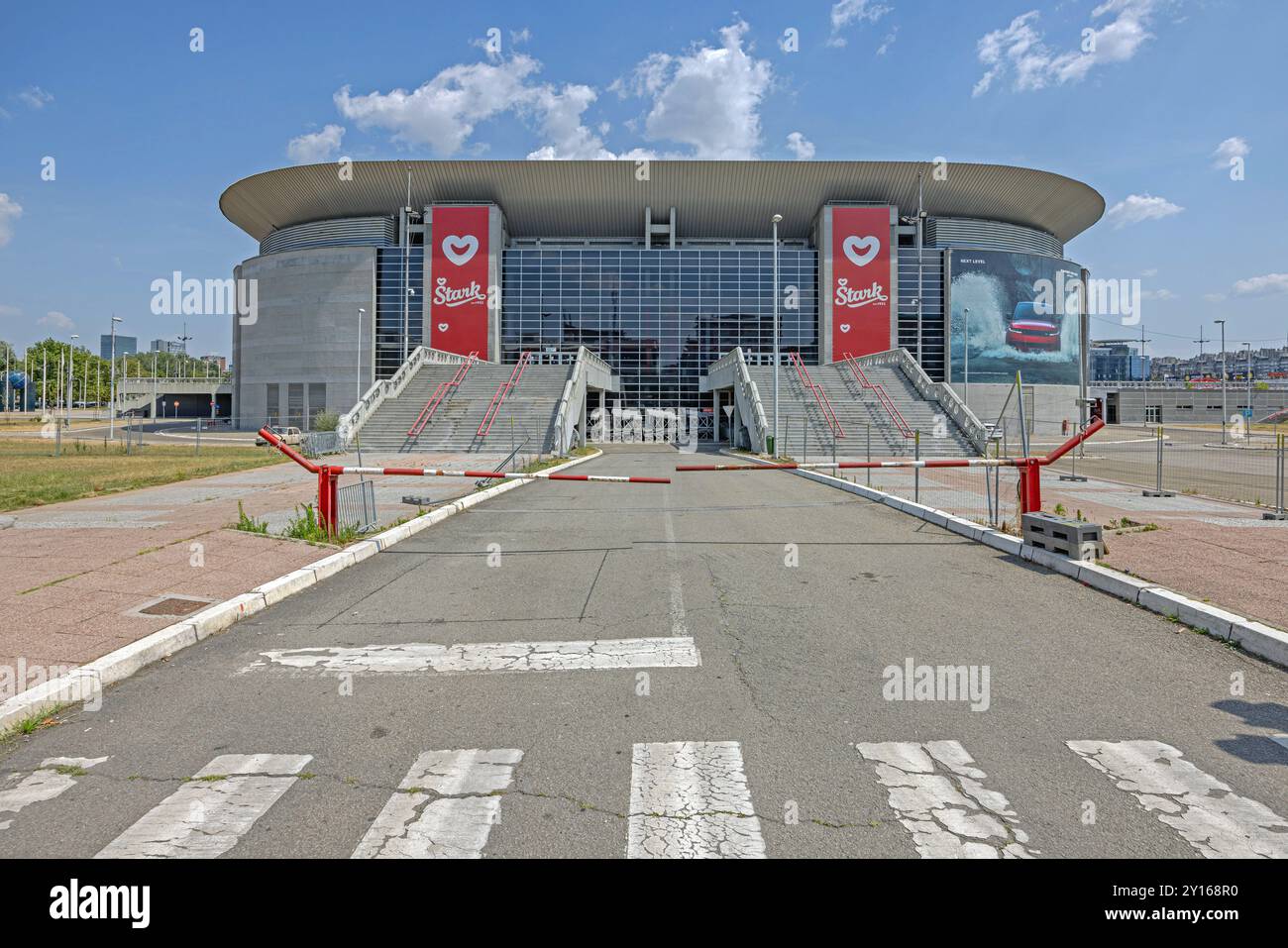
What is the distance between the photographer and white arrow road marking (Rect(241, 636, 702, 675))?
218 inches

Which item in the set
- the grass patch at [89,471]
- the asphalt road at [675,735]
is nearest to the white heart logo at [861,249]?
the grass patch at [89,471]

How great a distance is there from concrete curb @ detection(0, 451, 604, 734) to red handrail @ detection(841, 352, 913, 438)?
102 ft

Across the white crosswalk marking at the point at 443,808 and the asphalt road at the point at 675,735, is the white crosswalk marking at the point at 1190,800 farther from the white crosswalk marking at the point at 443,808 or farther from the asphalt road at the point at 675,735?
the white crosswalk marking at the point at 443,808

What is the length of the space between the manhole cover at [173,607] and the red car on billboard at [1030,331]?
6758 centimetres

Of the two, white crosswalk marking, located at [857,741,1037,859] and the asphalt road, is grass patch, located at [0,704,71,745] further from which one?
white crosswalk marking, located at [857,741,1037,859]

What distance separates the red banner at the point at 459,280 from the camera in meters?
63.3

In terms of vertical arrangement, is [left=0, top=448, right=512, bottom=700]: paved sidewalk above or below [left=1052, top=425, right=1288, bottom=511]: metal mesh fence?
below

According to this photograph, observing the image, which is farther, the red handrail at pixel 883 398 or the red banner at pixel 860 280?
the red banner at pixel 860 280

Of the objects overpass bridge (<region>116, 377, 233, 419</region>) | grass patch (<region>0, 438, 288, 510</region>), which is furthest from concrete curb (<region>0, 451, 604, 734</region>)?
overpass bridge (<region>116, 377, 233, 419</region>)

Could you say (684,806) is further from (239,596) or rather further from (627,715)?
(239,596)

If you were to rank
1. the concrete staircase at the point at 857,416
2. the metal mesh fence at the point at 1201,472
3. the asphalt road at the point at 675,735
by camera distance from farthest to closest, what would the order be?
the concrete staircase at the point at 857,416, the metal mesh fence at the point at 1201,472, the asphalt road at the point at 675,735
